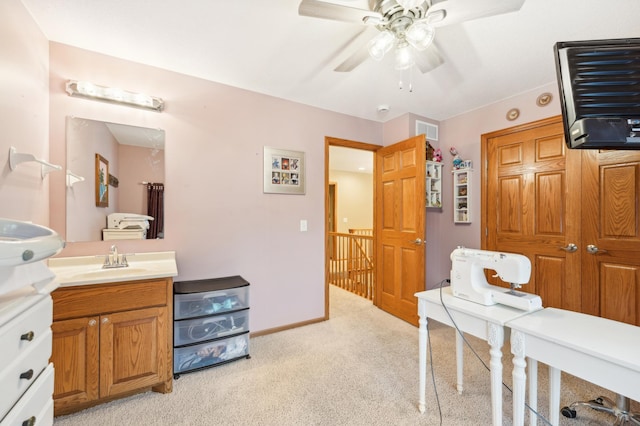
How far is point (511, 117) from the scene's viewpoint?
2.75m

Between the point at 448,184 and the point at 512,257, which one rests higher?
the point at 448,184

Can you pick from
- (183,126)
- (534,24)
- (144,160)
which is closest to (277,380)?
(144,160)

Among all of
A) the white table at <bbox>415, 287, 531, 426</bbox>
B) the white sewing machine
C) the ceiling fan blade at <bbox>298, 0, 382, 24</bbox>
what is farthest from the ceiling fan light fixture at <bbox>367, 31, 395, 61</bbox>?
the white table at <bbox>415, 287, 531, 426</bbox>

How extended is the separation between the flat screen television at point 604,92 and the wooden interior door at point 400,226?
1.71 m

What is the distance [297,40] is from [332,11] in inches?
27.2

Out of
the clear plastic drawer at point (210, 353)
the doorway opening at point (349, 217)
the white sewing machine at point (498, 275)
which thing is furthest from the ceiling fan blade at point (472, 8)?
the clear plastic drawer at point (210, 353)

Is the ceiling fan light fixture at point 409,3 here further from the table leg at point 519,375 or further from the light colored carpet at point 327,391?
the light colored carpet at point 327,391

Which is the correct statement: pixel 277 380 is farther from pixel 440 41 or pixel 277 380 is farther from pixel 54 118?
pixel 440 41

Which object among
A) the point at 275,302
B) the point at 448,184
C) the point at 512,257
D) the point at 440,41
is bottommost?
the point at 275,302

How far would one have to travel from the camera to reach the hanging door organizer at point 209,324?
79.4 inches

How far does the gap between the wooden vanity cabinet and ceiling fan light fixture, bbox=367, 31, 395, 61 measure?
1.91 metres

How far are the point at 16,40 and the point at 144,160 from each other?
921mm

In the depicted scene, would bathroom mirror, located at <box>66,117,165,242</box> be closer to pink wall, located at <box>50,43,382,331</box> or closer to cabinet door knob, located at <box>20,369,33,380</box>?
pink wall, located at <box>50,43,382,331</box>

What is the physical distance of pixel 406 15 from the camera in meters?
1.35
